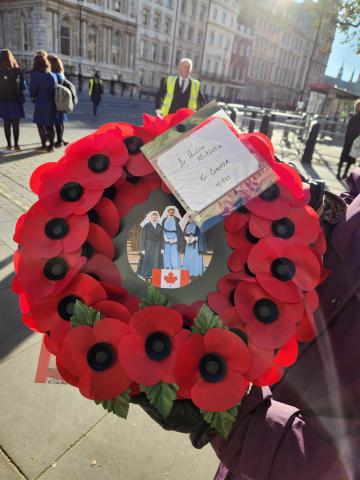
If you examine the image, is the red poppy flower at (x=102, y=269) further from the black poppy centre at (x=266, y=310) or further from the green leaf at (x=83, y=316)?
the black poppy centre at (x=266, y=310)

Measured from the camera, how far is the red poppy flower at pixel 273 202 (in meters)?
0.87

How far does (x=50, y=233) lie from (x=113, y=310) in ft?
0.85

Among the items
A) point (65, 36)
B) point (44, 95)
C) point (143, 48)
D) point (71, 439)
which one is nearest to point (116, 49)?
point (143, 48)

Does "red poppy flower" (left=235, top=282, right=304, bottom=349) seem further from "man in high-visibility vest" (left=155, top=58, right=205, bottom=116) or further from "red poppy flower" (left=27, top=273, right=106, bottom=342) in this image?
"man in high-visibility vest" (left=155, top=58, right=205, bottom=116)

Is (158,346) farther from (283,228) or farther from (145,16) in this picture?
(145,16)

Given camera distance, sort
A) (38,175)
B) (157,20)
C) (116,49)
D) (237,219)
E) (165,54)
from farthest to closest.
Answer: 1. (165,54)
2. (157,20)
3. (116,49)
4. (38,175)
5. (237,219)

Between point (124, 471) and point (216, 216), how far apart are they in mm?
1516

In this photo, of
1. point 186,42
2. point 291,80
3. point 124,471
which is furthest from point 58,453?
point 291,80

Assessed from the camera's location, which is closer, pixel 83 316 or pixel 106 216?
pixel 83 316

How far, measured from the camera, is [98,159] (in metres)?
0.93

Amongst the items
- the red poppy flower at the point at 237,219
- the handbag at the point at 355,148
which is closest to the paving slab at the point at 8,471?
the red poppy flower at the point at 237,219

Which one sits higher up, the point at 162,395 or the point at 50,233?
the point at 50,233

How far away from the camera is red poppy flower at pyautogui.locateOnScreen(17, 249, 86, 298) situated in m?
0.85

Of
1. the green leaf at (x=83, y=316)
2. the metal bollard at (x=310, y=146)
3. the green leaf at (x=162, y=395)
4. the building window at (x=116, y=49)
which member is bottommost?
the metal bollard at (x=310, y=146)
